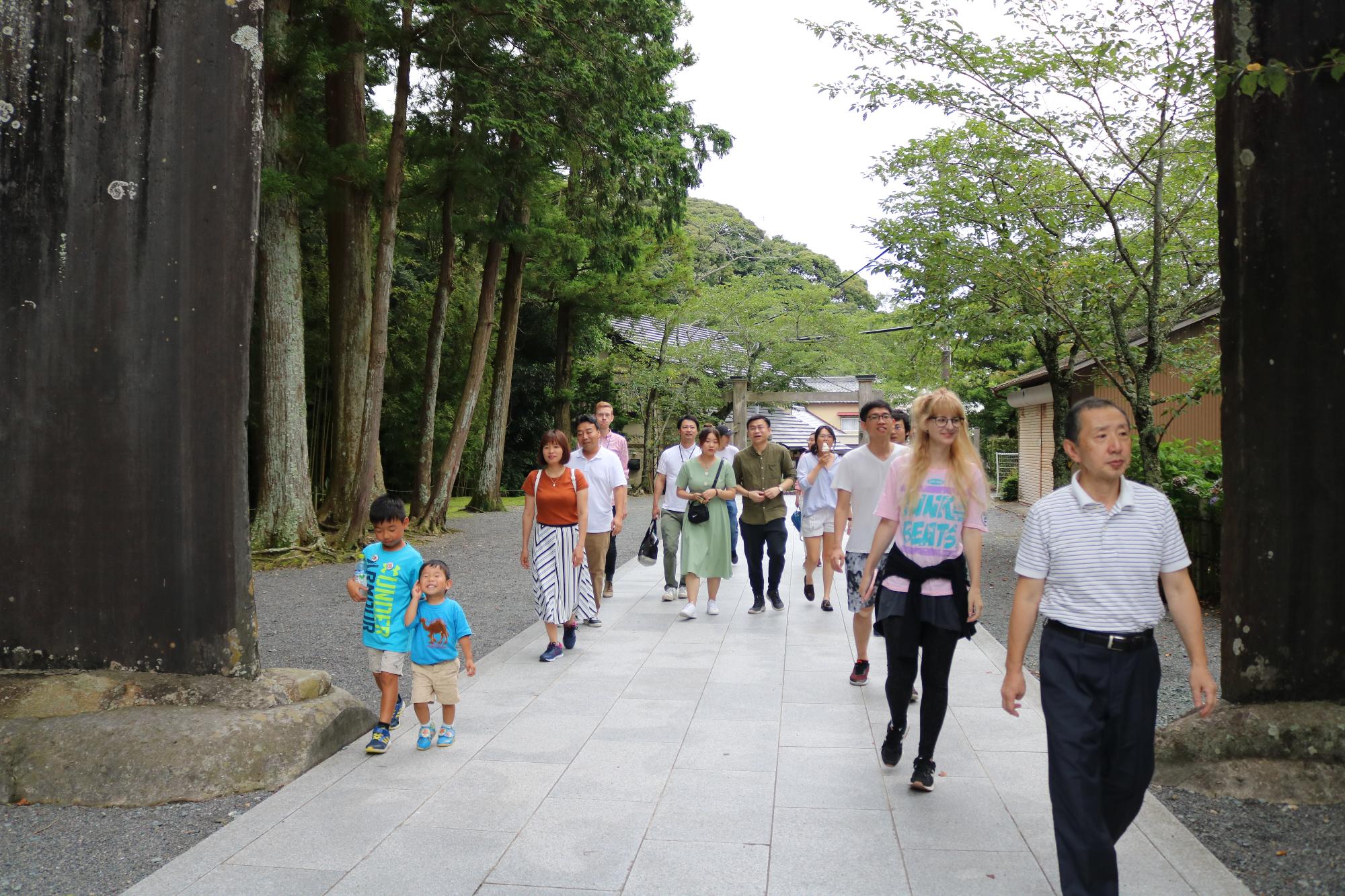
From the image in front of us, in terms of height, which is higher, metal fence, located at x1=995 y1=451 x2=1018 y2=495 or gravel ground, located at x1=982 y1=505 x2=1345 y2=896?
metal fence, located at x1=995 y1=451 x2=1018 y2=495

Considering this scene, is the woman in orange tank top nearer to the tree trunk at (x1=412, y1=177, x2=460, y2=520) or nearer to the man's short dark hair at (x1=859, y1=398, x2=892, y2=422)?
the man's short dark hair at (x1=859, y1=398, x2=892, y2=422)

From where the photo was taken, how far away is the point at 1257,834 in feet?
13.5

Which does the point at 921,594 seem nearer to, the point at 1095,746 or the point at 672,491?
the point at 1095,746

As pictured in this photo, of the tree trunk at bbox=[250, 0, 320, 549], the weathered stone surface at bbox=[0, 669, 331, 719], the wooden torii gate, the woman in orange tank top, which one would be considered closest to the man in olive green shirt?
the woman in orange tank top

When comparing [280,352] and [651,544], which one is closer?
[651,544]

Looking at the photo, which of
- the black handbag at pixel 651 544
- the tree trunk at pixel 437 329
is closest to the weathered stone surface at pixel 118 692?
the black handbag at pixel 651 544

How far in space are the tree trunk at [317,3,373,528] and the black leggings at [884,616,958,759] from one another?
37.9 ft

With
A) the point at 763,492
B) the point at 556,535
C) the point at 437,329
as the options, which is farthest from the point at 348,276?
the point at 556,535

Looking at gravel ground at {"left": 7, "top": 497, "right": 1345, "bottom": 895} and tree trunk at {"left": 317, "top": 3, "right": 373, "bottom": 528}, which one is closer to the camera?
gravel ground at {"left": 7, "top": 497, "right": 1345, "bottom": 895}

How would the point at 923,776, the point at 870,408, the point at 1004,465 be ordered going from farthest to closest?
1. the point at 1004,465
2. the point at 870,408
3. the point at 923,776

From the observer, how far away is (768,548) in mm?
9820

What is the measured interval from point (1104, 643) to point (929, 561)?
1.42 meters

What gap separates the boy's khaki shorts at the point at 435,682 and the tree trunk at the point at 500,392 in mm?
15538

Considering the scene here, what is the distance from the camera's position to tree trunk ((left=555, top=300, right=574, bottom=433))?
29234mm
